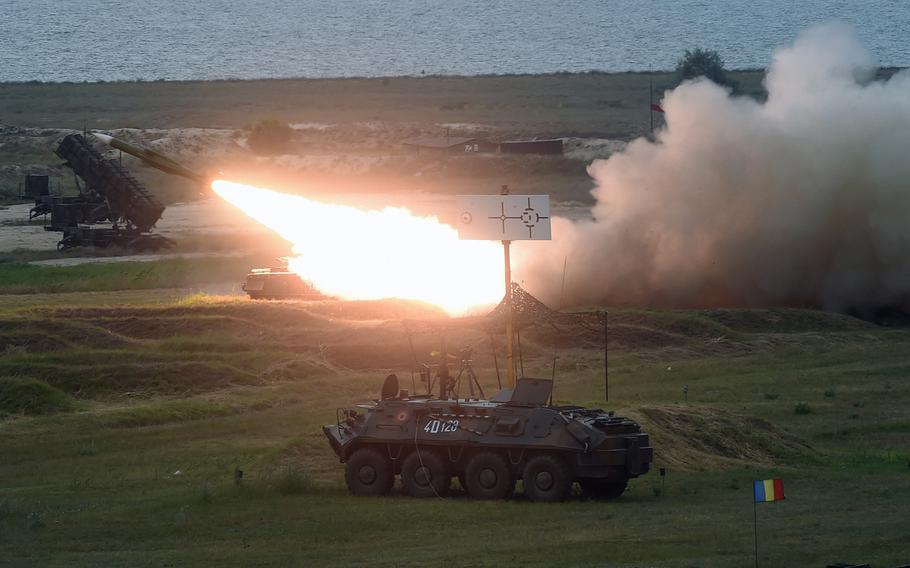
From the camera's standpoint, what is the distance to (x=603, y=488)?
81.1 ft

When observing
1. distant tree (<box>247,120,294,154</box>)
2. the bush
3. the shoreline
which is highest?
the shoreline

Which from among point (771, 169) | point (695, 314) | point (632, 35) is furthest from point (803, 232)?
point (632, 35)

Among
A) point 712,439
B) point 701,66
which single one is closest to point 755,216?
point 712,439

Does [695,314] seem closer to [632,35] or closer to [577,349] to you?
[577,349]

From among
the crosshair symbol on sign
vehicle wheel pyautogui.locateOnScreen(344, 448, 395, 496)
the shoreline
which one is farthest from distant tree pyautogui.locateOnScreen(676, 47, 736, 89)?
vehicle wheel pyautogui.locateOnScreen(344, 448, 395, 496)

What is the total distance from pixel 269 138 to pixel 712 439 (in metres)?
68.2

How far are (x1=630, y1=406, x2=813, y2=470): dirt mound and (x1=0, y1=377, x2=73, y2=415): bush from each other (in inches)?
521

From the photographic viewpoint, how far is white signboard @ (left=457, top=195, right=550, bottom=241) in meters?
31.8

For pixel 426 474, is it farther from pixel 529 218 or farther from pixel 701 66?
pixel 701 66

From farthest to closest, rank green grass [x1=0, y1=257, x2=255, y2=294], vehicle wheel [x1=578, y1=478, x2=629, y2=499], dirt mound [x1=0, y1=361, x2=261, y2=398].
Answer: green grass [x1=0, y1=257, x2=255, y2=294], dirt mound [x1=0, y1=361, x2=261, y2=398], vehicle wheel [x1=578, y1=478, x2=629, y2=499]

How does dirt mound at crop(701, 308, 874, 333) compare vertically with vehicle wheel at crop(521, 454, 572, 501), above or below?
above

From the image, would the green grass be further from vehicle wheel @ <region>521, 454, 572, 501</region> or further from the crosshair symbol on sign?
vehicle wheel @ <region>521, 454, 572, 501</region>

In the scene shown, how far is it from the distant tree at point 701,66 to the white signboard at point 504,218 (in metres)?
71.7

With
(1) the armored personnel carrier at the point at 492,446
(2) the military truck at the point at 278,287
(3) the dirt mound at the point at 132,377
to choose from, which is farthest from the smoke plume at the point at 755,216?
(1) the armored personnel carrier at the point at 492,446
